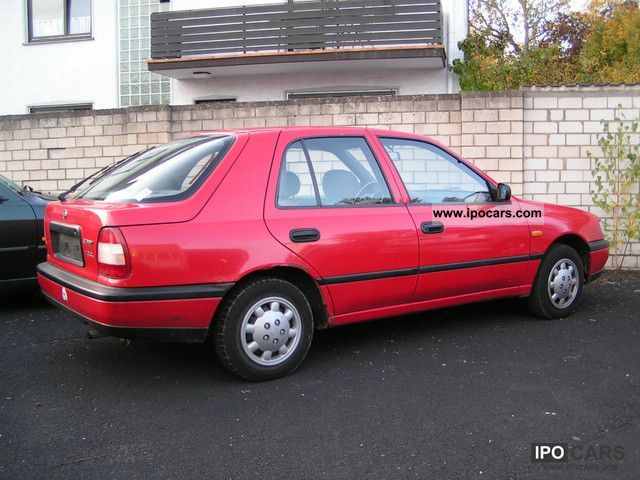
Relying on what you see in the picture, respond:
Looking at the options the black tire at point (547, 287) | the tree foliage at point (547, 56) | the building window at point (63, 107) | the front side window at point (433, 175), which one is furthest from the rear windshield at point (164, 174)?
the building window at point (63, 107)

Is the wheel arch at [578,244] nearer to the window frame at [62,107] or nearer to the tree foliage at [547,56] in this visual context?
the tree foliage at [547,56]

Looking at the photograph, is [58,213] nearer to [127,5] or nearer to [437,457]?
[437,457]

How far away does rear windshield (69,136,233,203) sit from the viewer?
12.2 ft

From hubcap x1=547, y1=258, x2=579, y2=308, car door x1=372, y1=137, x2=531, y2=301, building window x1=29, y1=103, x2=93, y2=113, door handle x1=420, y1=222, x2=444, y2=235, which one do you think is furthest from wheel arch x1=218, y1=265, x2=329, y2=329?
building window x1=29, y1=103, x2=93, y2=113

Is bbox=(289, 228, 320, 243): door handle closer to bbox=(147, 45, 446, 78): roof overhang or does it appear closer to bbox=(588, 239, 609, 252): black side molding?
bbox=(588, 239, 609, 252): black side molding

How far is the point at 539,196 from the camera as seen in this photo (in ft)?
25.0

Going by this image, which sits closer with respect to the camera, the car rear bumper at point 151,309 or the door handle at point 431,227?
the car rear bumper at point 151,309

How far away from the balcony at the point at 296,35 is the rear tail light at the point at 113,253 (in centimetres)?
838

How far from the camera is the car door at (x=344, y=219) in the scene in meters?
3.91

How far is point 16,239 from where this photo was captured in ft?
18.6

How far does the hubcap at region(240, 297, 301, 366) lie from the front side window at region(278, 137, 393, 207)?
0.65 meters

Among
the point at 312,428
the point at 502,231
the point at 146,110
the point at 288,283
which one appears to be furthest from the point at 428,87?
the point at 312,428

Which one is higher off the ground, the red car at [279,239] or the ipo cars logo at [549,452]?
the red car at [279,239]

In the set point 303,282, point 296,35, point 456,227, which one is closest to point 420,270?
point 456,227
